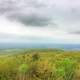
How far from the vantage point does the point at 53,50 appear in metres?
32.7

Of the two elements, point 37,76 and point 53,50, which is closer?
point 37,76

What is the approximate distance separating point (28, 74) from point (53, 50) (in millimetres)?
19769

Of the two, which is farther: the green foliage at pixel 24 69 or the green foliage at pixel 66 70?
the green foliage at pixel 24 69

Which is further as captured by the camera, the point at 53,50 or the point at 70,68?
the point at 53,50

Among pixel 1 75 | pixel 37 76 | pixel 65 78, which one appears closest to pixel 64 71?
pixel 65 78

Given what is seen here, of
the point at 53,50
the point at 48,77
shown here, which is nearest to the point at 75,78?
the point at 48,77

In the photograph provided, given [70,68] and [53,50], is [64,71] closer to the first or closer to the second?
[70,68]

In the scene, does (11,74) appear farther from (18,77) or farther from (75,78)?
(75,78)

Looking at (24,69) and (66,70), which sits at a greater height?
(24,69)

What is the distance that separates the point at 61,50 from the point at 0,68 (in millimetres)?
21220

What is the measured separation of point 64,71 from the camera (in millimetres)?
12906

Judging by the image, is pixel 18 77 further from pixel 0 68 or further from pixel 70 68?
pixel 70 68

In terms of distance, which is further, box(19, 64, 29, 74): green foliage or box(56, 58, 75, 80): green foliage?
box(19, 64, 29, 74): green foliage

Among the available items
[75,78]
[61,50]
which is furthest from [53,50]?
[75,78]
